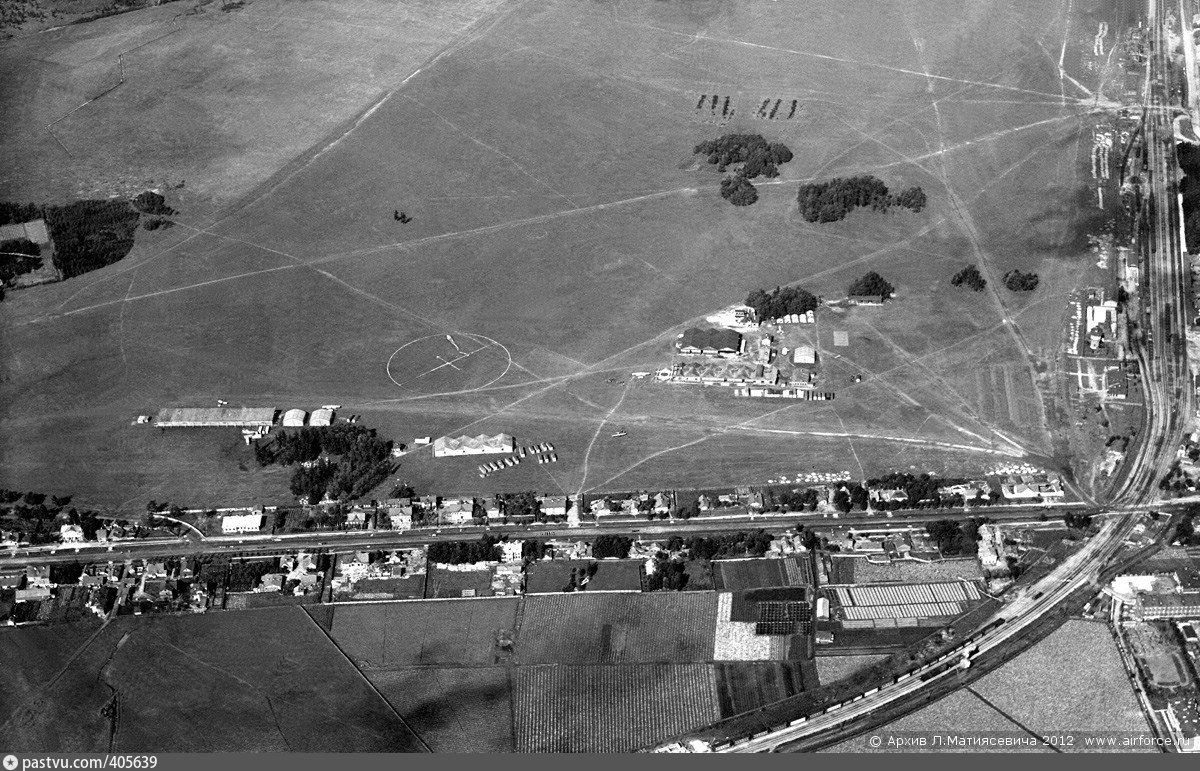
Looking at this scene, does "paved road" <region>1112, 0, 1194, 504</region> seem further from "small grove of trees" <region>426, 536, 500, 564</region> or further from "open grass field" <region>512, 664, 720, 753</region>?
"small grove of trees" <region>426, 536, 500, 564</region>

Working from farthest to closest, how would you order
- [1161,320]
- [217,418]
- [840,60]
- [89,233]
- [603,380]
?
1. [840,60]
2. [89,233]
3. [1161,320]
4. [603,380]
5. [217,418]

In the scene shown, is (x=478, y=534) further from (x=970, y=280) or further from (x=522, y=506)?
(x=970, y=280)

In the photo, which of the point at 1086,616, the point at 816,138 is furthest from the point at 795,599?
the point at 816,138

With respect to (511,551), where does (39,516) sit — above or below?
below

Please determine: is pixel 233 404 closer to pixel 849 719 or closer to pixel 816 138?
pixel 849 719

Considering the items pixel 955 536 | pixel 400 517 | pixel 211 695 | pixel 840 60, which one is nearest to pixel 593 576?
pixel 400 517
